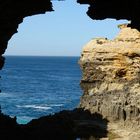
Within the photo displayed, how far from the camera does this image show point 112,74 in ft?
191

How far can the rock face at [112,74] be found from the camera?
54.1 meters

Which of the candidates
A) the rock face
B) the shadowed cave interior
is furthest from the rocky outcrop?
the rock face

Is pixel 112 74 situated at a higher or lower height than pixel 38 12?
lower

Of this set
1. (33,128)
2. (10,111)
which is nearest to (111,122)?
(33,128)

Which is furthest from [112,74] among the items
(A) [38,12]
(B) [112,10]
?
(B) [112,10]

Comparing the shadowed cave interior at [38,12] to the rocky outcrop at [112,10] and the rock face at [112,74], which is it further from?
the rock face at [112,74]

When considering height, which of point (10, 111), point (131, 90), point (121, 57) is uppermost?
point (121, 57)

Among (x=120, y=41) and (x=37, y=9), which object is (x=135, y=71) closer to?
(x=120, y=41)

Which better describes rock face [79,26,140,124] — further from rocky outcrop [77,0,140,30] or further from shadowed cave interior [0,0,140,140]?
rocky outcrop [77,0,140,30]

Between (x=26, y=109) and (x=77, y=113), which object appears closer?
(x=77, y=113)

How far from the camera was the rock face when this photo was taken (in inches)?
2130

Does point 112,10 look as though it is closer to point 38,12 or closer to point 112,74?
point 38,12

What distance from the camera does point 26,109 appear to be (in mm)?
92938

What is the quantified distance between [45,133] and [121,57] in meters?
38.6
